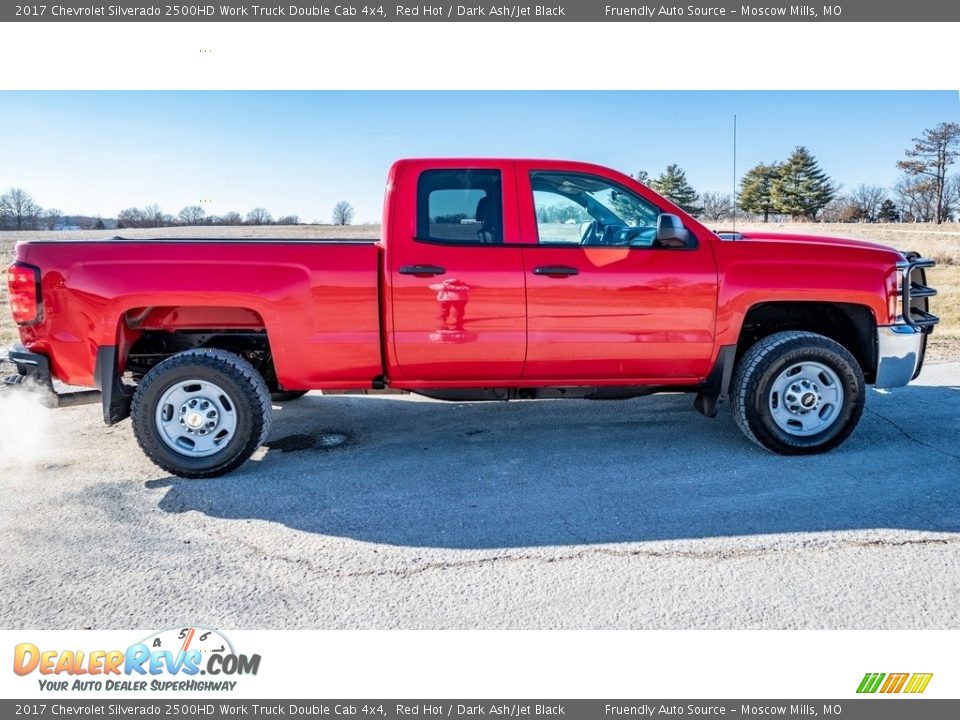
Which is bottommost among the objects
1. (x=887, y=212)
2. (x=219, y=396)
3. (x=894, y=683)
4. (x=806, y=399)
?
(x=894, y=683)

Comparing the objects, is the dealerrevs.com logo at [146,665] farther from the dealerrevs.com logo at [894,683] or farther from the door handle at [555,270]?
the door handle at [555,270]

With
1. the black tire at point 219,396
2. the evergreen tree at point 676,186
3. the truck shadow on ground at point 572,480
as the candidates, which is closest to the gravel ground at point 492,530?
the truck shadow on ground at point 572,480

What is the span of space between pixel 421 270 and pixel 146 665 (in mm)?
2573

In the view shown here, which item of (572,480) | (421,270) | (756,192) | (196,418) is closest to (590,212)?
(421,270)

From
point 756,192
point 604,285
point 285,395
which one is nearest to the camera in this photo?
point 604,285

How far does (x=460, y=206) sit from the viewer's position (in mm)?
4531

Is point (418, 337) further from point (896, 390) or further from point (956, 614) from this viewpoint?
point (896, 390)

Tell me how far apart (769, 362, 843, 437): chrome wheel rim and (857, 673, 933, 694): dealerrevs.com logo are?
7.35 feet

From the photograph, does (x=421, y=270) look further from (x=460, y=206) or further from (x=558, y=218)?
(x=558, y=218)

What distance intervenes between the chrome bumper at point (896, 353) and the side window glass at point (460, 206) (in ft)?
8.93

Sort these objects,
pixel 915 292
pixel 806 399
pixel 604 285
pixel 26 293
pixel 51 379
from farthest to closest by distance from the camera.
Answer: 1. pixel 915 292
2. pixel 806 399
3. pixel 604 285
4. pixel 51 379
5. pixel 26 293

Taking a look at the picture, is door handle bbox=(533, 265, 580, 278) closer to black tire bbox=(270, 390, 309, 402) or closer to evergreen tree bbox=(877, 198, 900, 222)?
black tire bbox=(270, 390, 309, 402)

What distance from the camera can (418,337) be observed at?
4.43m

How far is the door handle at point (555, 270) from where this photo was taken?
440 centimetres
